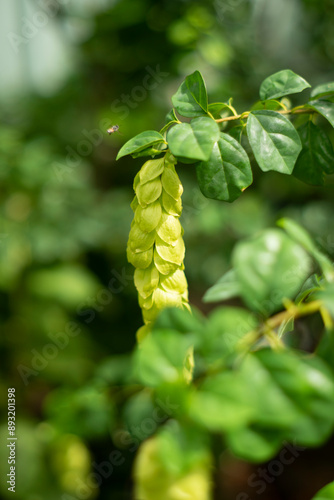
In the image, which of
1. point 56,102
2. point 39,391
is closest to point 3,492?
point 39,391

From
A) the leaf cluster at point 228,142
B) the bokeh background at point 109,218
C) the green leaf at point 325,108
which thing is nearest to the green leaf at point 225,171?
the leaf cluster at point 228,142

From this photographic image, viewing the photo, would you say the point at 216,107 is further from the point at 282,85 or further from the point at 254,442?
the point at 254,442

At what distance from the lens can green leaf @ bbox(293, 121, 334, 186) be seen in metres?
0.47

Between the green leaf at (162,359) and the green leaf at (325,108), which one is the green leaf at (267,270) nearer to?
the green leaf at (162,359)

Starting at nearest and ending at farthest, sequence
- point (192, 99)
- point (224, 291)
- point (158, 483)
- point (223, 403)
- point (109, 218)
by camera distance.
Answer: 1. point (223, 403)
2. point (224, 291)
3. point (192, 99)
4. point (158, 483)
5. point (109, 218)

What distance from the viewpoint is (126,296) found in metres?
2.08

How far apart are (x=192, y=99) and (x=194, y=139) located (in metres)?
0.08

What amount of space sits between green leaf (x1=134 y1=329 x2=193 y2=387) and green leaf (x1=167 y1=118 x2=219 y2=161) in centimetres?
15

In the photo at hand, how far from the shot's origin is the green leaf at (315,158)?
47 cm

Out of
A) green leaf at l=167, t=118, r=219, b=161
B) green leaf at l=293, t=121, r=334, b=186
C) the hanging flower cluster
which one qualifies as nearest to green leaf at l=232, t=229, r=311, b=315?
green leaf at l=167, t=118, r=219, b=161

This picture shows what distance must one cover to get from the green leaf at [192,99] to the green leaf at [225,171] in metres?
0.04

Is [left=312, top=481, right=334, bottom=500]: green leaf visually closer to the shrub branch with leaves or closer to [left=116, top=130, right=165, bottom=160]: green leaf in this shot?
the shrub branch with leaves

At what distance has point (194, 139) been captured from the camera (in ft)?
1.27

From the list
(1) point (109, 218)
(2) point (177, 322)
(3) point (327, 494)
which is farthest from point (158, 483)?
(1) point (109, 218)
